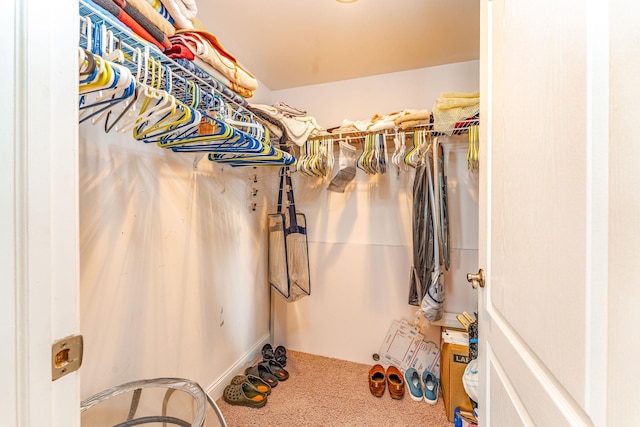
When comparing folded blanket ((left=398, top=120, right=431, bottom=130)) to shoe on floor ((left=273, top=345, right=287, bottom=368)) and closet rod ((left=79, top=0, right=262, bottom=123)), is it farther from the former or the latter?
shoe on floor ((left=273, top=345, right=287, bottom=368))

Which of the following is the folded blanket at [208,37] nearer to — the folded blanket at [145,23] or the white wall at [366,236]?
the folded blanket at [145,23]

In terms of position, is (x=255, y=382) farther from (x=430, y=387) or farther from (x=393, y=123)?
(x=393, y=123)

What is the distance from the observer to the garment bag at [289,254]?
6.83ft

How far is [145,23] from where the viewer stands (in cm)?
84

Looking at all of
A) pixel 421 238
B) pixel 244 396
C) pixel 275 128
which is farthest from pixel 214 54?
pixel 244 396

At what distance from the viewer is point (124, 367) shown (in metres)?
1.19

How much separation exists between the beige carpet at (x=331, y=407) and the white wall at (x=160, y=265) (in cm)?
36

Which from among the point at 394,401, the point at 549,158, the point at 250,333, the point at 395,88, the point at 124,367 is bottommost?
the point at 394,401

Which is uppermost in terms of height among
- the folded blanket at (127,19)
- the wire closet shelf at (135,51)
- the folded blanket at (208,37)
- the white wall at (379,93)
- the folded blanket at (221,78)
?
the white wall at (379,93)

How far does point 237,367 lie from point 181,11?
206cm

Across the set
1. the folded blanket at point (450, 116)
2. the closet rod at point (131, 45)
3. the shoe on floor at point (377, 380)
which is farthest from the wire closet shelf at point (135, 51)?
the shoe on floor at point (377, 380)

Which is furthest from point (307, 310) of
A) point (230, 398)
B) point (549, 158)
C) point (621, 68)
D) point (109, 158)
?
point (621, 68)

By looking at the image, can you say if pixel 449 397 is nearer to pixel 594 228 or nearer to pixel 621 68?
pixel 594 228

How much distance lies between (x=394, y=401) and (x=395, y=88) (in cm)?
222
